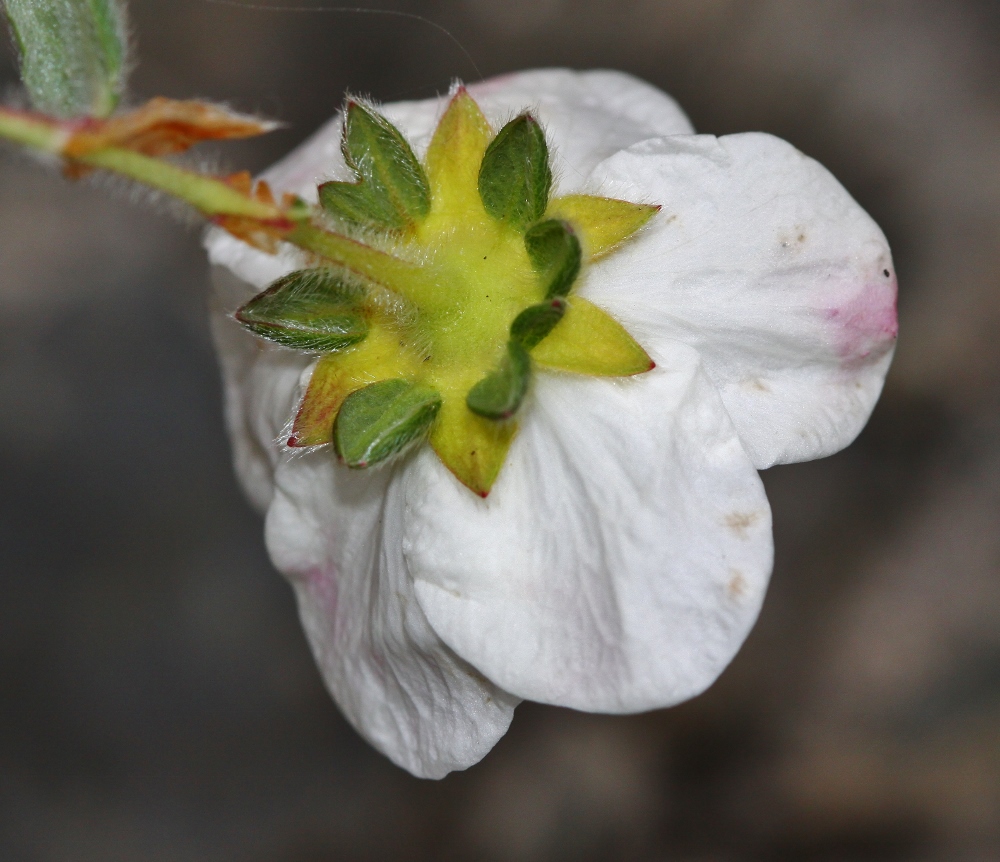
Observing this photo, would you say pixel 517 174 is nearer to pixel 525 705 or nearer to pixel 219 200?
pixel 219 200

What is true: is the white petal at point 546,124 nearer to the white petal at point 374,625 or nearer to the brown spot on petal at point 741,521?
the white petal at point 374,625

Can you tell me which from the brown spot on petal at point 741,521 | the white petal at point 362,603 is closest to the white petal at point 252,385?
the white petal at point 362,603

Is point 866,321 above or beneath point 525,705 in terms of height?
above

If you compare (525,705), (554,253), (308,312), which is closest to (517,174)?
(554,253)

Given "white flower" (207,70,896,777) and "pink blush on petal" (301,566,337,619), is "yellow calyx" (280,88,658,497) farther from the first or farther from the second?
"pink blush on petal" (301,566,337,619)

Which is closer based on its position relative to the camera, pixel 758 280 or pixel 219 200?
pixel 219 200

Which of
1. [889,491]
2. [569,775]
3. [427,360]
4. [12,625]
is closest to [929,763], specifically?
[889,491]
